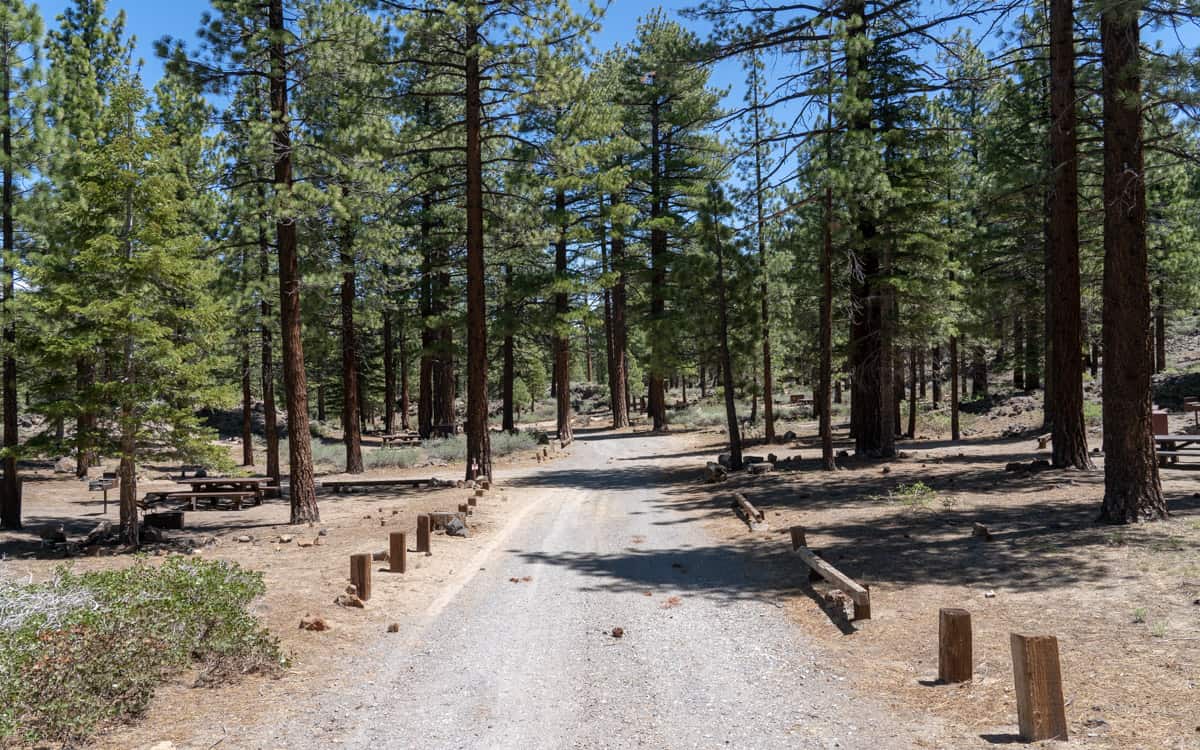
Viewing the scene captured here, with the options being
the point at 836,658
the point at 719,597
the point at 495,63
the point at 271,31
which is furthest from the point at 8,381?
the point at 836,658

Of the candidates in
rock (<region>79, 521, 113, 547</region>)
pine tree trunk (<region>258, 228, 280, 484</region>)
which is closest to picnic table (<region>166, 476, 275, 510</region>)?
pine tree trunk (<region>258, 228, 280, 484</region>)

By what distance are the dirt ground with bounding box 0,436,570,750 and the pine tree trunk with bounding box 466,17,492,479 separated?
1.39 metres

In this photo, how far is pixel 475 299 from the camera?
19078 mm

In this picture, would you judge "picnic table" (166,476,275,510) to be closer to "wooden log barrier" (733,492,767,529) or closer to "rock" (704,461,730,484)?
"rock" (704,461,730,484)

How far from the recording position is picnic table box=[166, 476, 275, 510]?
18.5 metres

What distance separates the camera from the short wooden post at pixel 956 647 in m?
5.62

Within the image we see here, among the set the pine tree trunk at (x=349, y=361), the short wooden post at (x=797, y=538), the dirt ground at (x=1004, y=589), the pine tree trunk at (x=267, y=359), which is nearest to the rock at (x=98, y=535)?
the pine tree trunk at (x=267, y=359)

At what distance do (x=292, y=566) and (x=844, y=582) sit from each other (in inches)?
297

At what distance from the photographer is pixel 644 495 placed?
17812 mm

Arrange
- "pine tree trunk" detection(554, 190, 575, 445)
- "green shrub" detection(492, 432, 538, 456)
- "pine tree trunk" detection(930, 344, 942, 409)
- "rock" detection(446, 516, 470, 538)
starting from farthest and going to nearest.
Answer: "pine tree trunk" detection(930, 344, 942, 409) → "green shrub" detection(492, 432, 538, 456) → "pine tree trunk" detection(554, 190, 575, 445) → "rock" detection(446, 516, 470, 538)

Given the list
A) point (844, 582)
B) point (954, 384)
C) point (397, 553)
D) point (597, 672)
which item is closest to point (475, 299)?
point (397, 553)

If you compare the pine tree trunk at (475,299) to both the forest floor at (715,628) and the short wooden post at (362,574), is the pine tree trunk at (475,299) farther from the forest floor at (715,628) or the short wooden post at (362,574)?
the short wooden post at (362,574)

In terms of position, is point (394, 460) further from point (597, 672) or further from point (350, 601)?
point (597, 672)

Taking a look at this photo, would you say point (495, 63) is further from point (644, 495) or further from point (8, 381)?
point (8, 381)
